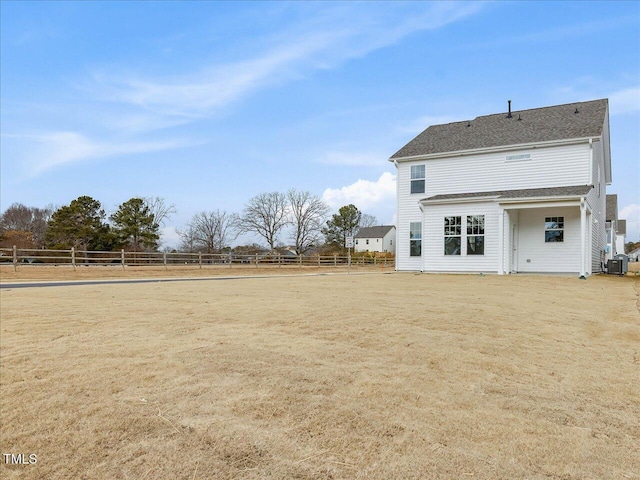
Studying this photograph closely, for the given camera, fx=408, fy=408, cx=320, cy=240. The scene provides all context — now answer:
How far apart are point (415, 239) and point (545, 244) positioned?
5237 mm

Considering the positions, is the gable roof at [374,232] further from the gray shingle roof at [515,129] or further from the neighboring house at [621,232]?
the gray shingle roof at [515,129]

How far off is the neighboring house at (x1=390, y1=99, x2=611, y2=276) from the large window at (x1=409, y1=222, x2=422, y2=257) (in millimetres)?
46

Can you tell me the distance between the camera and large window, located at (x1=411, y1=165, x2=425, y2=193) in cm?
1900

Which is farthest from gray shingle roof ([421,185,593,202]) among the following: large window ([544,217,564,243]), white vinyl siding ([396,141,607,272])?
large window ([544,217,564,243])

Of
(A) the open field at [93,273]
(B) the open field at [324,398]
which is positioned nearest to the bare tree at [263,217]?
(A) the open field at [93,273]

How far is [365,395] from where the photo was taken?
9.93 ft

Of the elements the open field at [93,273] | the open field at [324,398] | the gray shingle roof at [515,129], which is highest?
the gray shingle roof at [515,129]

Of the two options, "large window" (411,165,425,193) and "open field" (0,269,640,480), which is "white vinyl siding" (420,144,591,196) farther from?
"open field" (0,269,640,480)

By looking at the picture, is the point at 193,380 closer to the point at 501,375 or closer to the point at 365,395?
the point at 365,395

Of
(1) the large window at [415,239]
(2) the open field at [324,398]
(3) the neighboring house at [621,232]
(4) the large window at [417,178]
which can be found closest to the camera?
(2) the open field at [324,398]

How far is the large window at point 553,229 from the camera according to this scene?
51.6ft

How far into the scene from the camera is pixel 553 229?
52.0ft

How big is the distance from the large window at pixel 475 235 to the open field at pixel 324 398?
1049cm

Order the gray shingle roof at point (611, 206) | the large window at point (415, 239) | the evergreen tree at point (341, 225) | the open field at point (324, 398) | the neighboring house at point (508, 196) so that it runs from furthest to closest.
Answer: the evergreen tree at point (341, 225)
the gray shingle roof at point (611, 206)
the large window at point (415, 239)
the neighboring house at point (508, 196)
the open field at point (324, 398)
